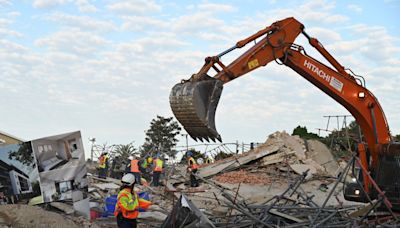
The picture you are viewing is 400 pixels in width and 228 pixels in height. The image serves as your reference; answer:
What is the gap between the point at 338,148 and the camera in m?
25.6

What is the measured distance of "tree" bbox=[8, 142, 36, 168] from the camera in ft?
32.6

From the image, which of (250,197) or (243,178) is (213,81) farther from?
(243,178)

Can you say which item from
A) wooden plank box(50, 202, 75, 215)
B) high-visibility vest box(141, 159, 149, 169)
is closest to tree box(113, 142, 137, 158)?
high-visibility vest box(141, 159, 149, 169)

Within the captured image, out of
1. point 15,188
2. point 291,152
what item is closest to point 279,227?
point 15,188

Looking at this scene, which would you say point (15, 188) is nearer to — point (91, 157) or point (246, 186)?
point (246, 186)

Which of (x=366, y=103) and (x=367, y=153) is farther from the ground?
(x=366, y=103)

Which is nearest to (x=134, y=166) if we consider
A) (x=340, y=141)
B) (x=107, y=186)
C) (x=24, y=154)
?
(x=107, y=186)

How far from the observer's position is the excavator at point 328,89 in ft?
29.0

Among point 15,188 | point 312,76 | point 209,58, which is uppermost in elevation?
point 209,58

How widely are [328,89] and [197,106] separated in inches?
126

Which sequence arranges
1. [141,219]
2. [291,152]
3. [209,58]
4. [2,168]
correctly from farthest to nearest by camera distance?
[291,152]
[141,219]
[2,168]
[209,58]

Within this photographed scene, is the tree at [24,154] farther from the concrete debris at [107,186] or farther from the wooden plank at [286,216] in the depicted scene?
the concrete debris at [107,186]

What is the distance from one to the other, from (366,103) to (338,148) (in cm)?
1594

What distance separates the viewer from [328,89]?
10141 mm
